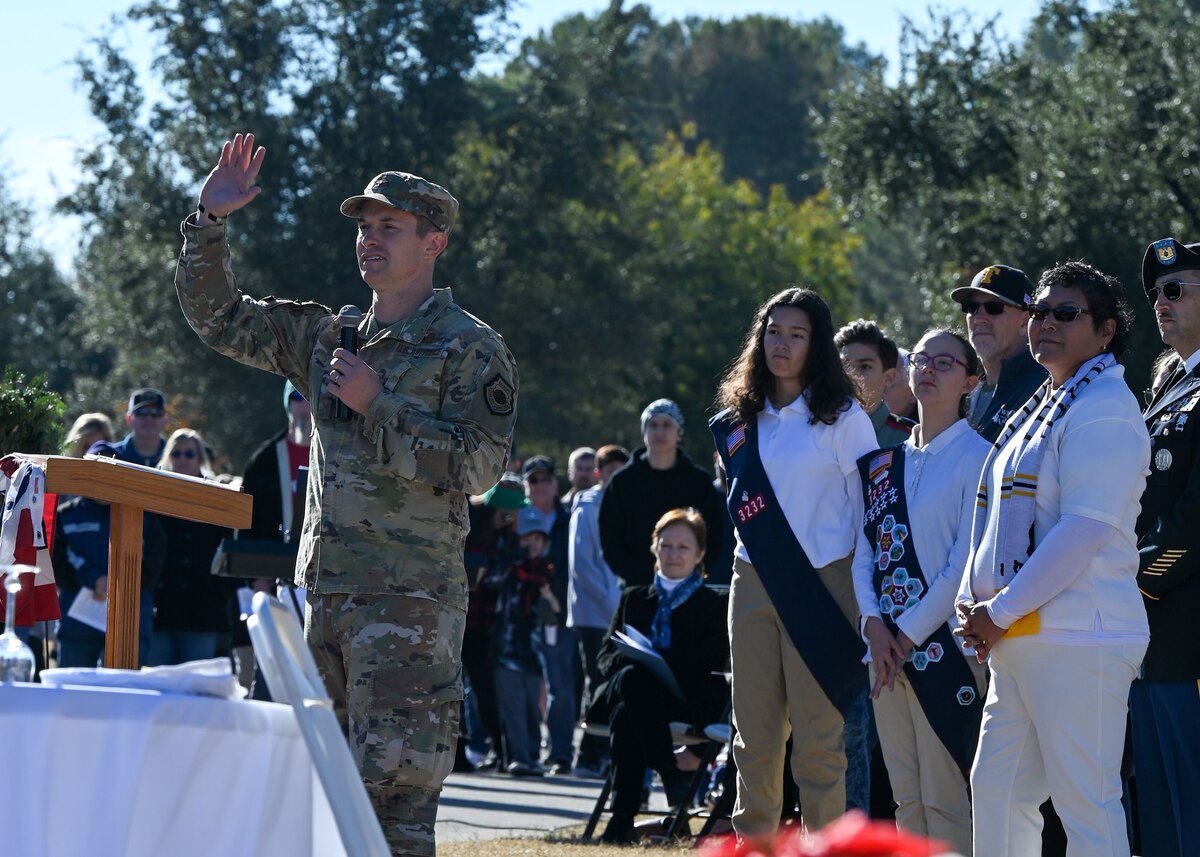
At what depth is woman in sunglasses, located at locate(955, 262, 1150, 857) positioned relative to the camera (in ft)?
15.4

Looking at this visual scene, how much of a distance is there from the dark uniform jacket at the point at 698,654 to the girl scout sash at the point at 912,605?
2.42 metres

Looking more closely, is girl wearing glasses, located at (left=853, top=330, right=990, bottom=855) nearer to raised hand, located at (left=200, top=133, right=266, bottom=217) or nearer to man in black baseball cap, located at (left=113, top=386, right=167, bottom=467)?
→ raised hand, located at (left=200, top=133, right=266, bottom=217)

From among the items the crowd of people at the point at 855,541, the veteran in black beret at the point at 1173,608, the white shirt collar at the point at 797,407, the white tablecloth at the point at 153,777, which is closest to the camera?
the white tablecloth at the point at 153,777

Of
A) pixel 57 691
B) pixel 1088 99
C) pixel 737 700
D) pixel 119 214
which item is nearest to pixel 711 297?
pixel 119 214

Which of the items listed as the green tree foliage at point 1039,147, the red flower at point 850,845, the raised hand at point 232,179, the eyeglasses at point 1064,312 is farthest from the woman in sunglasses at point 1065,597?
the green tree foliage at point 1039,147

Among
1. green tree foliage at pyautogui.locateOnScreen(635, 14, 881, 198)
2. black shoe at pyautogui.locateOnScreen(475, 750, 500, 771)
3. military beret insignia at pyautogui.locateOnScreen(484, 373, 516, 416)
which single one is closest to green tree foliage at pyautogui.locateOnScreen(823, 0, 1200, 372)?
black shoe at pyautogui.locateOnScreen(475, 750, 500, 771)

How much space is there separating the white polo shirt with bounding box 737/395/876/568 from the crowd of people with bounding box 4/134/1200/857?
0.03ft

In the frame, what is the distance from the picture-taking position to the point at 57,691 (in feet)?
10.2

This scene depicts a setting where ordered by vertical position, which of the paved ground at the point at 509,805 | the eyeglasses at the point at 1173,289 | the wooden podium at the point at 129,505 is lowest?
the paved ground at the point at 509,805

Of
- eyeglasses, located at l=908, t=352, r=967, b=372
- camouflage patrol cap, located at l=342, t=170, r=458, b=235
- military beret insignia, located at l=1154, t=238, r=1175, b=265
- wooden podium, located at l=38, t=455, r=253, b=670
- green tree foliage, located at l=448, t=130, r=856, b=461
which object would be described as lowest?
wooden podium, located at l=38, t=455, r=253, b=670

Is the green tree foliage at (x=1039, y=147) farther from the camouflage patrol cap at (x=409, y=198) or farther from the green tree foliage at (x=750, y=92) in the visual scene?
the green tree foliage at (x=750, y=92)

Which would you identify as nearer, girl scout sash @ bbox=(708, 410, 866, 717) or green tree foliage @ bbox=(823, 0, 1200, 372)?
girl scout sash @ bbox=(708, 410, 866, 717)

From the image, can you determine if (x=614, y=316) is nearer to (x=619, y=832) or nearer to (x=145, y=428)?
(x=145, y=428)

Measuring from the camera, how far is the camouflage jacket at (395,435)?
4609 millimetres
